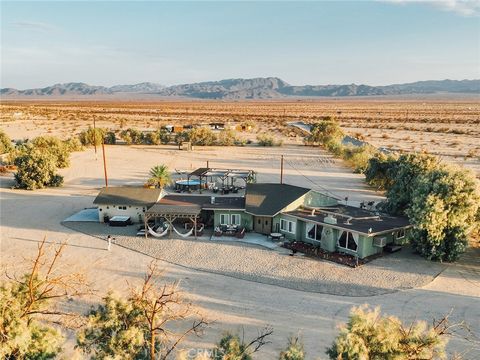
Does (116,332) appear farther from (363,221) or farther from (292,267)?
(363,221)

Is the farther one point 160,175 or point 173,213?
point 160,175

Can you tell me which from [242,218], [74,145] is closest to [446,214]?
[242,218]

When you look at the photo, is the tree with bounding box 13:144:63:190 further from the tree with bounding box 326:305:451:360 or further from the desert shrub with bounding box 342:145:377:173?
the tree with bounding box 326:305:451:360

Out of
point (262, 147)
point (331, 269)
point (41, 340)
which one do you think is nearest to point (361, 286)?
point (331, 269)

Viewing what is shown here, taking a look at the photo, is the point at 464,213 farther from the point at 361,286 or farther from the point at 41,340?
the point at 41,340

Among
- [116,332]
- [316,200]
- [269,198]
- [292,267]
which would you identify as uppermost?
[116,332]

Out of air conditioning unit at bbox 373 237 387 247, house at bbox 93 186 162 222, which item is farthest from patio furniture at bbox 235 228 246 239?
air conditioning unit at bbox 373 237 387 247
